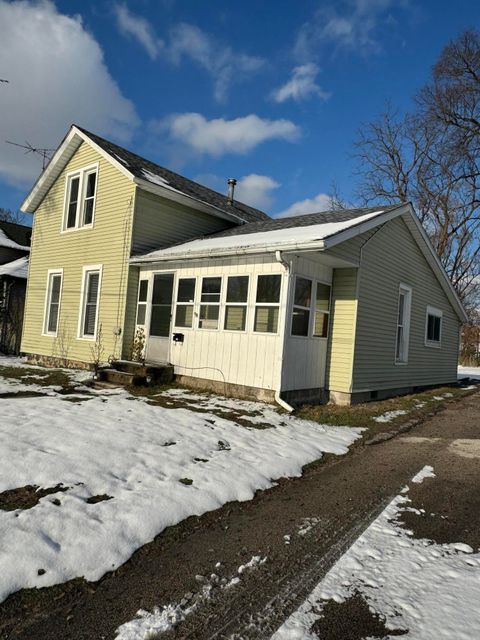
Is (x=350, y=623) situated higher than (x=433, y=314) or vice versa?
(x=433, y=314)

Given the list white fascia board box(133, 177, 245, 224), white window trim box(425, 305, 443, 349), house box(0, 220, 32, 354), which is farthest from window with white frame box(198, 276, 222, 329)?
house box(0, 220, 32, 354)

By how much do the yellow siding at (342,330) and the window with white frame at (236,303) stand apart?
2188 mm

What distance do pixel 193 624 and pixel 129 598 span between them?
469 mm

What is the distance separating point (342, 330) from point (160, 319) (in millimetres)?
4560

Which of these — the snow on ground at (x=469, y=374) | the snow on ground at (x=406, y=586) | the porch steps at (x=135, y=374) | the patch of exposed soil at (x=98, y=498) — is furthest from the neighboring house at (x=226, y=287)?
the snow on ground at (x=469, y=374)

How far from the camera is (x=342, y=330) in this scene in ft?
32.8

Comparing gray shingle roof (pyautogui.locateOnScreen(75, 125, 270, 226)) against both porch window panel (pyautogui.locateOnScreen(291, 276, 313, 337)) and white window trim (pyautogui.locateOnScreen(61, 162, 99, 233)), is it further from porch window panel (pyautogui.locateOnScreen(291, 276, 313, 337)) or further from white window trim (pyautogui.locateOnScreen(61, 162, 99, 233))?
porch window panel (pyautogui.locateOnScreen(291, 276, 313, 337))

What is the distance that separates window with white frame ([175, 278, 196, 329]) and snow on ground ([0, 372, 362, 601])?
314 cm

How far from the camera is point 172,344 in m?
10.8

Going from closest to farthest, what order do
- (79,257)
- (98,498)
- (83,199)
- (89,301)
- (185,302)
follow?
1. (98,498)
2. (185,302)
3. (89,301)
4. (79,257)
5. (83,199)

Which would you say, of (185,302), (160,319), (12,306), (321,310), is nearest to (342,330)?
(321,310)

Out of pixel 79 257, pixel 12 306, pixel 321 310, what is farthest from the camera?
pixel 12 306

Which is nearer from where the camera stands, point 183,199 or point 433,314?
point 183,199

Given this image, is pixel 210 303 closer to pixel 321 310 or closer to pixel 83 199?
pixel 321 310
